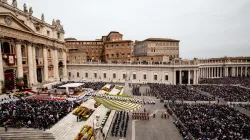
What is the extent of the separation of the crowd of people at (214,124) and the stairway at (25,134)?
14482 mm

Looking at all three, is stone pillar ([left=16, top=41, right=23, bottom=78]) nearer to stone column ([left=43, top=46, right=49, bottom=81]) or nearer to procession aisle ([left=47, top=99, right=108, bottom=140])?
stone column ([left=43, top=46, right=49, bottom=81])

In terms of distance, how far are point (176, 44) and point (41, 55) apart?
54.1 m

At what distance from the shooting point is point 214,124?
53.7ft

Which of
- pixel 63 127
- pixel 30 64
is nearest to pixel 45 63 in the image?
pixel 30 64

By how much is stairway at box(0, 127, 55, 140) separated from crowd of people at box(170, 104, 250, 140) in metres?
14.5

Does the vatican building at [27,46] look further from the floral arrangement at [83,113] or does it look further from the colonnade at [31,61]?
the floral arrangement at [83,113]

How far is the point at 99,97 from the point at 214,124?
651 inches

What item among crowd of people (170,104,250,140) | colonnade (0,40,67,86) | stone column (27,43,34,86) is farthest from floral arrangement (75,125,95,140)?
stone column (27,43,34,86)

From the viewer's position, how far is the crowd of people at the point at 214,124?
46.7ft

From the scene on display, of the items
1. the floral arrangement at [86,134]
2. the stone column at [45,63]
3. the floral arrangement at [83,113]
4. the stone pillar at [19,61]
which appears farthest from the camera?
the stone column at [45,63]

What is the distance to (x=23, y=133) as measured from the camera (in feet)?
45.4

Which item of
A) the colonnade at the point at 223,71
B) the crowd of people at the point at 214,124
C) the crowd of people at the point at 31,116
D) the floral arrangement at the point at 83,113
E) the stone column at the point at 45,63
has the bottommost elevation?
the crowd of people at the point at 214,124

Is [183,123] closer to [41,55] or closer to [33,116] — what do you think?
[33,116]

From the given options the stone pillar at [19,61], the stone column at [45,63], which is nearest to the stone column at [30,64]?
the stone pillar at [19,61]
